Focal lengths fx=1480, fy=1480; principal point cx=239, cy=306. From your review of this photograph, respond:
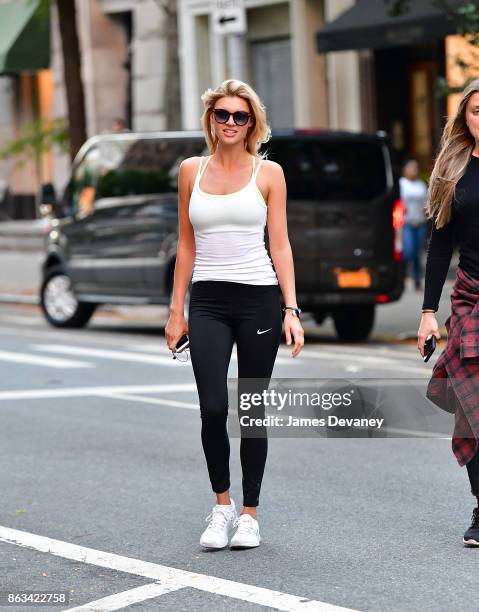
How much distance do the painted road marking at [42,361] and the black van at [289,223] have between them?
6.49 feet

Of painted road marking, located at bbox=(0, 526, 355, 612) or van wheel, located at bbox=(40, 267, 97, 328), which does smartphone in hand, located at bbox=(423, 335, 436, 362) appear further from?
van wheel, located at bbox=(40, 267, 97, 328)

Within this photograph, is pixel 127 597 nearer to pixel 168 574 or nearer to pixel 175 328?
pixel 168 574

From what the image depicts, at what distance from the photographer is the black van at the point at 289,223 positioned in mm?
14188

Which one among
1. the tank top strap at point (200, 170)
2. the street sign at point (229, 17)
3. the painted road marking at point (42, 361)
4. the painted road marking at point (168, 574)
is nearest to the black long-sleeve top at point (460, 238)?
the tank top strap at point (200, 170)

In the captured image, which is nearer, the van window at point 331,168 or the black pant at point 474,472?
the black pant at point 474,472

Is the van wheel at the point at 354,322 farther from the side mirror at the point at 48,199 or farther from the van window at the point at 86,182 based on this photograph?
the side mirror at the point at 48,199

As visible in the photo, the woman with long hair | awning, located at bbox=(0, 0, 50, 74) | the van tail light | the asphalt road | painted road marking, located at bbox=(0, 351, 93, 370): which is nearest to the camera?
the asphalt road

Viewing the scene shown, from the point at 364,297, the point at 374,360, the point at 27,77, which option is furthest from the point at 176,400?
the point at 27,77

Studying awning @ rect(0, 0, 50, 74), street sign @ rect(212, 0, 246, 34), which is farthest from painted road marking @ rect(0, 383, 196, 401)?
awning @ rect(0, 0, 50, 74)

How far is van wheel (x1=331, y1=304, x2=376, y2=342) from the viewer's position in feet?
49.2

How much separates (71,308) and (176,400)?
621 cm

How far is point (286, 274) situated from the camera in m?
6.00

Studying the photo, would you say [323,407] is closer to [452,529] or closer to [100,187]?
Result: [452,529]

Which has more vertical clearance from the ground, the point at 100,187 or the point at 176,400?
the point at 100,187
